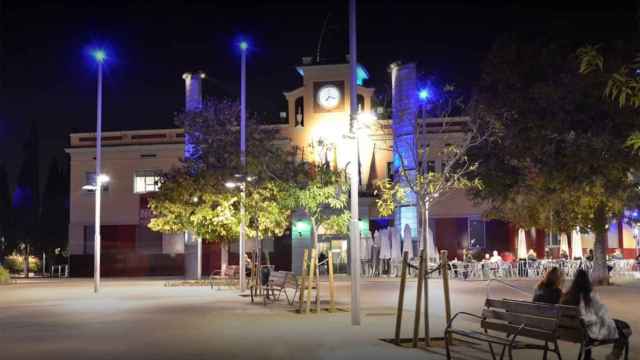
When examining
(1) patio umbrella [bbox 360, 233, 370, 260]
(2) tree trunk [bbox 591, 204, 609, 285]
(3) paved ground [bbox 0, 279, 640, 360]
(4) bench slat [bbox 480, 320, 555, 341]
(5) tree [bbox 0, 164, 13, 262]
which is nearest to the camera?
(4) bench slat [bbox 480, 320, 555, 341]

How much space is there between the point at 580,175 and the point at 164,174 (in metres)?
18.5

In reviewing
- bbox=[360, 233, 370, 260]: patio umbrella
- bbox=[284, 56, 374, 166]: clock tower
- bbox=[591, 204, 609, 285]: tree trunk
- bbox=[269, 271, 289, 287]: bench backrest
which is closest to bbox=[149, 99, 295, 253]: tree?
bbox=[269, 271, 289, 287]: bench backrest

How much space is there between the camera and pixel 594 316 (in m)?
10.5

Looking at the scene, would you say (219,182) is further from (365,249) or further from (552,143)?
(552,143)

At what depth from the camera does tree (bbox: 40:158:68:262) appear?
7444cm

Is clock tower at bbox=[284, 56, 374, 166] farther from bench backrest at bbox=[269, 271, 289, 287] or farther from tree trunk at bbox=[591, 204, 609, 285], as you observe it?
bench backrest at bbox=[269, 271, 289, 287]

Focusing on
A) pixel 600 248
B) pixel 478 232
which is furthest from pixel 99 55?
pixel 478 232

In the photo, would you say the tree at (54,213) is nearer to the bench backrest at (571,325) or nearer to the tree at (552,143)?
the tree at (552,143)

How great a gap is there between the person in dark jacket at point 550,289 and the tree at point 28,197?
71.0 meters

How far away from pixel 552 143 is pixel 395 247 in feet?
44.3

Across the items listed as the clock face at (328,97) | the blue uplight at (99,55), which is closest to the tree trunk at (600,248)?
the blue uplight at (99,55)

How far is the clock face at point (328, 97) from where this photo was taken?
47.8 metres

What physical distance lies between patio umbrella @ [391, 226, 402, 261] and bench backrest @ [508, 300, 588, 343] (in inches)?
1147

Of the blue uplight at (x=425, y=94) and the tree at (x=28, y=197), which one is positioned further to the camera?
the tree at (x=28, y=197)
